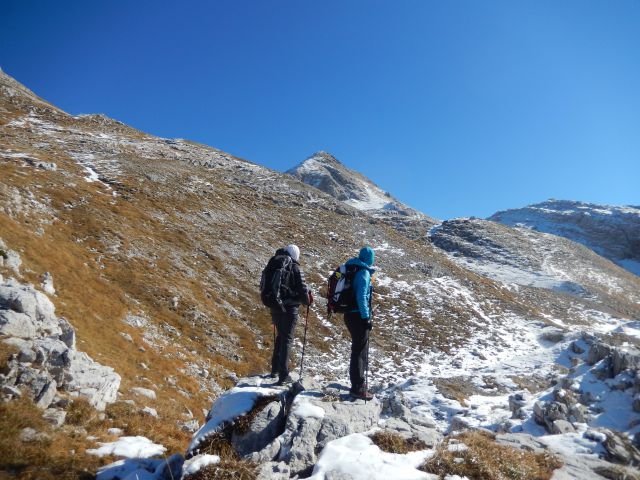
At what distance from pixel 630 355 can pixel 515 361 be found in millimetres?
8295

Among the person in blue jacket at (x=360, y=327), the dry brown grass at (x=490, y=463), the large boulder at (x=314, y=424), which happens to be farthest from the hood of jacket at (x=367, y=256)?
the dry brown grass at (x=490, y=463)

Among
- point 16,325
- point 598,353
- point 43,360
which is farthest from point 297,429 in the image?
point 598,353

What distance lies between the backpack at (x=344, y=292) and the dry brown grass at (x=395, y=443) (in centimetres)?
242

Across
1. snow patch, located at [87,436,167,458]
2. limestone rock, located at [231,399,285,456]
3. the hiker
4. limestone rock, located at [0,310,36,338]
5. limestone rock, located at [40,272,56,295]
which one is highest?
limestone rock, located at [40,272,56,295]

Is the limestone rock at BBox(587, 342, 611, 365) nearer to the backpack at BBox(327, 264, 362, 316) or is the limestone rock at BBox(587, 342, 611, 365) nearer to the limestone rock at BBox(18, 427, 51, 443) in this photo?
the backpack at BBox(327, 264, 362, 316)

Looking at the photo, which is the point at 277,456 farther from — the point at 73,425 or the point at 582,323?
the point at 582,323

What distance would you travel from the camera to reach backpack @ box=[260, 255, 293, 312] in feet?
27.7

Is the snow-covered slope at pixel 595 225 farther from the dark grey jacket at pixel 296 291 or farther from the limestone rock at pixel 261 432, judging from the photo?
the limestone rock at pixel 261 432

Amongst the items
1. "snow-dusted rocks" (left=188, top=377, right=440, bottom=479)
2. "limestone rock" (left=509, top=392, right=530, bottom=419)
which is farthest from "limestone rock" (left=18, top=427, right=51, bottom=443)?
"limestone rock" (left=509, top=392, right=530, bottom=419)

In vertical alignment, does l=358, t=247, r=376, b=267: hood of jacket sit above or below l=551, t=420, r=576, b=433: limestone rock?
above

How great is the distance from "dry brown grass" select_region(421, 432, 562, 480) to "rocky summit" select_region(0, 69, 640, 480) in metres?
0.04

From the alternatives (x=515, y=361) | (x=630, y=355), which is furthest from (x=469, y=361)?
(x=630, y=355)

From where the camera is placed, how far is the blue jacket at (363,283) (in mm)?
7922

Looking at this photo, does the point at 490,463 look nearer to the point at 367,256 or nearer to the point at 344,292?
the point at 344,292
